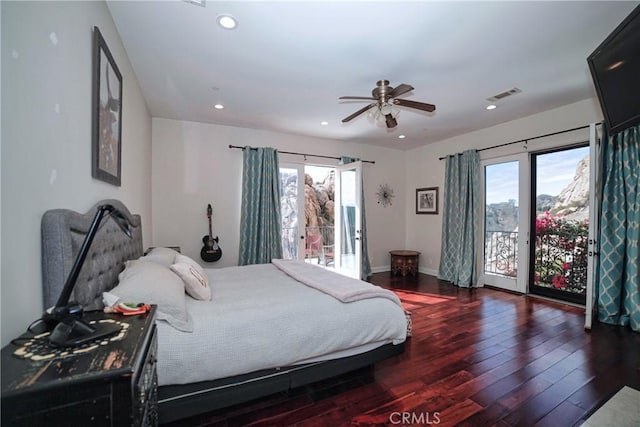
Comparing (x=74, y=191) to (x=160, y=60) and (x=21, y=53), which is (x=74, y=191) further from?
(x=160, y=60)

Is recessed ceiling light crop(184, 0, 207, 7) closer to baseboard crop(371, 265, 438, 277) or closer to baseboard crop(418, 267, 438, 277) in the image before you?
baseboard crop(371, 265, 438, 277)

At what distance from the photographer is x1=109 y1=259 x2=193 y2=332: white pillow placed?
1.55 meters

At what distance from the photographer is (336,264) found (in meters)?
5.45

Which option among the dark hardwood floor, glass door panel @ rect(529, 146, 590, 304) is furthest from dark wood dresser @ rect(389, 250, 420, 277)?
the dark hardwood floor

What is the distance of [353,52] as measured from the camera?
2.49m

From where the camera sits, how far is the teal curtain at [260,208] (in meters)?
4.54

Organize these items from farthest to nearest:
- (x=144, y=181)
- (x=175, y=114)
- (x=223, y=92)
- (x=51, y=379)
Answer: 1. (x=175, y=114)
2. (x=144, y=181)
3. (x=223, y=92)
4. (x=51, y=379)

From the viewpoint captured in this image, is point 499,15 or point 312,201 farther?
point 312,201

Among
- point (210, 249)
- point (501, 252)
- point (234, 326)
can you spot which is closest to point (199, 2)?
point (234, 326)

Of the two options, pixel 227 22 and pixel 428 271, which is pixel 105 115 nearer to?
pixel 227 22

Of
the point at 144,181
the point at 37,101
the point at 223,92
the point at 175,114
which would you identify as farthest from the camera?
the point at 175,114

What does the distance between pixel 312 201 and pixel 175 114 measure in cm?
451

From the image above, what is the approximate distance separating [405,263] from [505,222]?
74.6 inches

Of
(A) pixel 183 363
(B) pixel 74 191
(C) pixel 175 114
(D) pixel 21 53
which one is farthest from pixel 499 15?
(C) pixel 175 114
